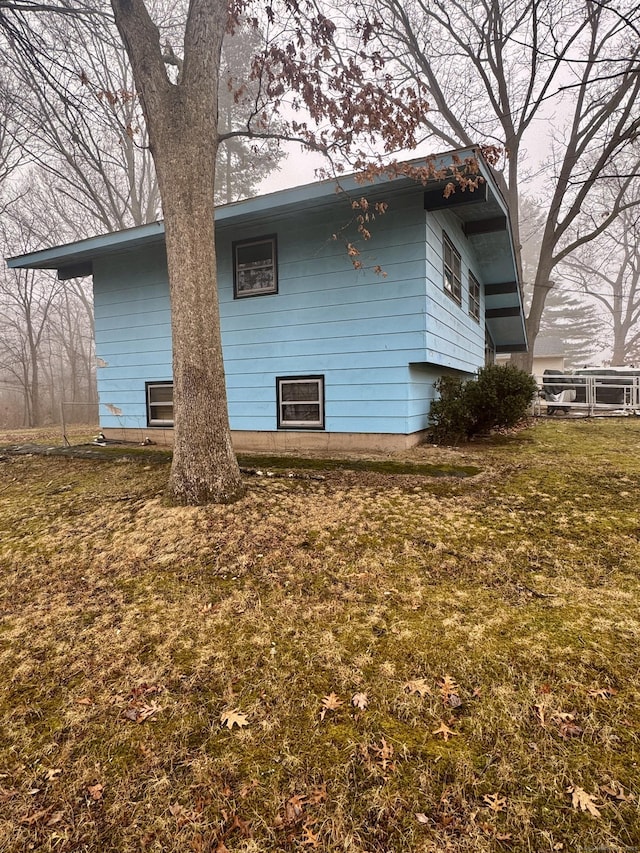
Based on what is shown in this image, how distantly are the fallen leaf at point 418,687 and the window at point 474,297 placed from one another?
994 centimetres

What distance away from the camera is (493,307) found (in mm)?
13617

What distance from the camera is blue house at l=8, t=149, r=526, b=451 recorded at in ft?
21.3

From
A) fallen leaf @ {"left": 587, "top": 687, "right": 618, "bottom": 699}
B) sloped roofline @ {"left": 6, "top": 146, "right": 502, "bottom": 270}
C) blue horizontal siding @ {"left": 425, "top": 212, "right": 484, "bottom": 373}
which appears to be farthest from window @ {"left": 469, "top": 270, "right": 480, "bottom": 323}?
fallen leaf @ {"left": 587, "top": 687, "right": 618, "bottom": 699}

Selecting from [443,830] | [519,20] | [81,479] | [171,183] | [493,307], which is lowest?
[443,830]

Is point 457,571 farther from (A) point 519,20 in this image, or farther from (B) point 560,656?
(A) point 519,20

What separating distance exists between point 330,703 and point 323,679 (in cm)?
14

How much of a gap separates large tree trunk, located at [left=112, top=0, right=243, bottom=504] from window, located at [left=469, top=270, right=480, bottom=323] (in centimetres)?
787

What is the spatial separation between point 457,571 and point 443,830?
1.66 meters

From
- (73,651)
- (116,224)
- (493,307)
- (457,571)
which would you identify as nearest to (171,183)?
(73,651)

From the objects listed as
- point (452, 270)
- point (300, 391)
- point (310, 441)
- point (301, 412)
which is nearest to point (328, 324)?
point (300, 391)

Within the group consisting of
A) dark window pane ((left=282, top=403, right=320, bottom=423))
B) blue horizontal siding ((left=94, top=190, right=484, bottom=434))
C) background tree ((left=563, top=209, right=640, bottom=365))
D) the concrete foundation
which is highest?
background tree ((left=563, top=209, right=640, bottom=365))

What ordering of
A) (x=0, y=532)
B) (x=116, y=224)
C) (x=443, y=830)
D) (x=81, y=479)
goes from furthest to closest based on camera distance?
(x=116, y=224) → (x=81, y=479) → (x=0, y=532) → (x=443, y=830)

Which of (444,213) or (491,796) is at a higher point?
(444,213)

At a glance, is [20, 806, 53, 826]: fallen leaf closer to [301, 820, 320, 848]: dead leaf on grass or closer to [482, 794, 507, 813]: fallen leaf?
[301, 820, 320, 848]: dead leaf on grass
